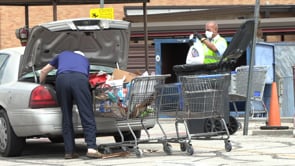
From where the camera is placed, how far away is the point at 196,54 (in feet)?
34.5

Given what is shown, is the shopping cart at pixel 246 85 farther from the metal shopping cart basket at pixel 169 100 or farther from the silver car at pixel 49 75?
the metal shopping cart basket at pixel 169 100

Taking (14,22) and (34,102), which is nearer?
(34,102)

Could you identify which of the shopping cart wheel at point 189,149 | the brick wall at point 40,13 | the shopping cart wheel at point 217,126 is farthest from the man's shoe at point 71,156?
the brick wall at point 40,13

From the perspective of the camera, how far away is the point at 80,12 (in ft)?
99.5

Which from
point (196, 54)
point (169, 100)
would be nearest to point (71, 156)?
point (169, 100)

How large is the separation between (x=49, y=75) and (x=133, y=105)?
1.58 meters

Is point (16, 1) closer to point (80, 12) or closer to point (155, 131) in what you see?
point (155, 131)

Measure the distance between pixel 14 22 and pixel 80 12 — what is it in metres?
3.04

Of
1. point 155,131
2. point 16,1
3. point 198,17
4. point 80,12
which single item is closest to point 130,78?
point 155,131

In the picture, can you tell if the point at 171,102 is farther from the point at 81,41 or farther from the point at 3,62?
the point at 3,62

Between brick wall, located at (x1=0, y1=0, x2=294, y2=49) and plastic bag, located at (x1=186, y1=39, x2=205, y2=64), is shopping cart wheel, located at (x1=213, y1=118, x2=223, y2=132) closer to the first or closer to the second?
plastic bag, located at (x1=186, y1=39, x2=205, y2=64)

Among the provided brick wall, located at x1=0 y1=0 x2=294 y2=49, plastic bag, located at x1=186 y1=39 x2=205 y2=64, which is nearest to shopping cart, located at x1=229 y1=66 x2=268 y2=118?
plastic bag, located at x1=186 y1=39 x2=205 y2=64

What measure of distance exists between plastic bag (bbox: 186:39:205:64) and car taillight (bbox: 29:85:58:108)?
2.61 m

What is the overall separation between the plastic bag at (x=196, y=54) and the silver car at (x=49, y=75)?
107 cm
